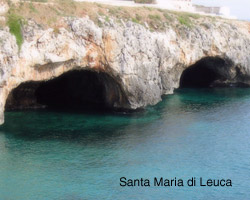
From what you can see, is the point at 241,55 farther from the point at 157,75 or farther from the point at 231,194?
the point at 231,194

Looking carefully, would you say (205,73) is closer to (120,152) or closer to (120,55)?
(120,55)

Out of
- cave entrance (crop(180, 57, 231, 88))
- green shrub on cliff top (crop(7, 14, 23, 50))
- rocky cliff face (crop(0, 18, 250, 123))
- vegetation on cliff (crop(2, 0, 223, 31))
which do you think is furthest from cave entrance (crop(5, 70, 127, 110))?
cave entrance (crop(180, 57, 231, 88))

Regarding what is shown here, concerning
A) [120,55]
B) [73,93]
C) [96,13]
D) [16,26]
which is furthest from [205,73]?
[16,26]

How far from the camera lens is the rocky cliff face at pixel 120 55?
112 ft

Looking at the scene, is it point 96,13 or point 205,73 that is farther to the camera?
point 205,73

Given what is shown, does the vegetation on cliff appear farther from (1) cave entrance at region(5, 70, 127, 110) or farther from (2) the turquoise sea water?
(2) the turquoise sea water

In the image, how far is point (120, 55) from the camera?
39.4 meters

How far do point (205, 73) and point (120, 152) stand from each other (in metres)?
36.2

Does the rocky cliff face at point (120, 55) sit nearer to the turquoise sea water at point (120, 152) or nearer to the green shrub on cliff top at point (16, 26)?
the green shrub on cliff top at point (16, 26)

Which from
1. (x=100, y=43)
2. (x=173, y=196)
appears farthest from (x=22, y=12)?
(x=173, y=196)

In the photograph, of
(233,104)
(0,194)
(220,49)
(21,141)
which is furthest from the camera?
(220,49)

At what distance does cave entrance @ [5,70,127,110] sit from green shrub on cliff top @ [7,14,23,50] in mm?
7484

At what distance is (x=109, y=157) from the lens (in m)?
29.5

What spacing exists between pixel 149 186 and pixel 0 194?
875 centimetres
